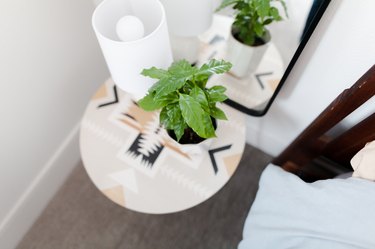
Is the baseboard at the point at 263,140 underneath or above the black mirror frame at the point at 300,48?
underneath

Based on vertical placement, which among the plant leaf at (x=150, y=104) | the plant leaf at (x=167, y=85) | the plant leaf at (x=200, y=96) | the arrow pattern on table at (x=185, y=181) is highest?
the plant leaf at (x=167, y=85)

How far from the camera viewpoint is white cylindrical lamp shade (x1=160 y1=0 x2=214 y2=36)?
2.22 feet

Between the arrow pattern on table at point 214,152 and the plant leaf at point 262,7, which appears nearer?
the plant leaf at point 262,7

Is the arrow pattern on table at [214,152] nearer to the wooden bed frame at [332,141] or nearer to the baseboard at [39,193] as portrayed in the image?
the wooden bed frame at [332,141]

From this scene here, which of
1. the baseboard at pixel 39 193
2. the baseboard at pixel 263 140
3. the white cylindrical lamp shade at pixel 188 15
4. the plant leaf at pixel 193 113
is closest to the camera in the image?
the plant leaf at pixel 193 113

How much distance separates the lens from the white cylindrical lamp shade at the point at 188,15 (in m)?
0.68

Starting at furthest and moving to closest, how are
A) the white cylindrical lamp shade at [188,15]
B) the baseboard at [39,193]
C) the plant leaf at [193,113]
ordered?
the baseboard at [39,193], the white cylindrical lamp shade at [188,15], the plant leaf at [193,113]

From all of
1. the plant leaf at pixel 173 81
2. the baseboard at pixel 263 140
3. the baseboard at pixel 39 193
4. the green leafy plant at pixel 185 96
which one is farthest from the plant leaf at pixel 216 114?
the baseboard at pixel 39 193

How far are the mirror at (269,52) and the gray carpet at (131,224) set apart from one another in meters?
0.50

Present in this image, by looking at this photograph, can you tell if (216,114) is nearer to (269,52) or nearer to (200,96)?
(200,96)

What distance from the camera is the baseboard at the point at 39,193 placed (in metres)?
1.03

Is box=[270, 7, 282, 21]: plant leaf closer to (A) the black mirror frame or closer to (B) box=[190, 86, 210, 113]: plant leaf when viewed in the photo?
(A) the black mirror frame

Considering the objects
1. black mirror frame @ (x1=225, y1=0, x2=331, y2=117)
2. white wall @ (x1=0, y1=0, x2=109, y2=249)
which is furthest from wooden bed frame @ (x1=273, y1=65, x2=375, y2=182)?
white wall @ (x1=0, y1=0, x2=109, y2=249)

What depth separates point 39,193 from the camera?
1109mm
